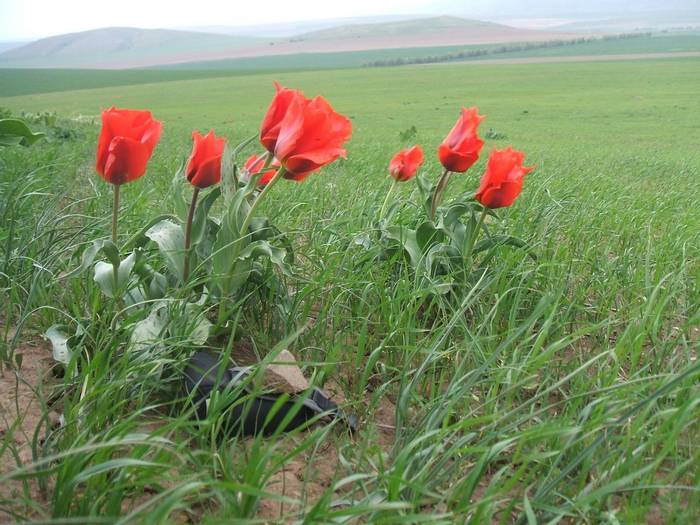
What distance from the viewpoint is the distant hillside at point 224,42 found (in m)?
86.2

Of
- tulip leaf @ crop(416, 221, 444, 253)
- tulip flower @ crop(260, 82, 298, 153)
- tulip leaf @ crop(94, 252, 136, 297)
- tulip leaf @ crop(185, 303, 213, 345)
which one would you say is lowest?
tulip leaf @ crop(185, 303, 213, 345)

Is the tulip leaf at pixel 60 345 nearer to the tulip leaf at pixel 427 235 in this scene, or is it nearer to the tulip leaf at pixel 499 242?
the tulip leaf at pixel 427 235

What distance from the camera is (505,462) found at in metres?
1.35

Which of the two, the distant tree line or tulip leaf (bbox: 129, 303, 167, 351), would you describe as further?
the distant tree line

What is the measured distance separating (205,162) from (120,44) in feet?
543

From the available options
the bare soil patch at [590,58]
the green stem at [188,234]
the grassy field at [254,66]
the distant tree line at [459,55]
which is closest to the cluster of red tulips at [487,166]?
the green stem at [188,234]

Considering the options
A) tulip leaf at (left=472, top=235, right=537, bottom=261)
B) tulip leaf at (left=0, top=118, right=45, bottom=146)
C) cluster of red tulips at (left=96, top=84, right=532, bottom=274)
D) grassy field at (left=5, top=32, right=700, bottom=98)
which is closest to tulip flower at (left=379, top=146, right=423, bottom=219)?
tulip leaf at (left=472, top=235, right=537, bottom=261)

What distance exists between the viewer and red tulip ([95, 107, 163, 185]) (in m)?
1.61

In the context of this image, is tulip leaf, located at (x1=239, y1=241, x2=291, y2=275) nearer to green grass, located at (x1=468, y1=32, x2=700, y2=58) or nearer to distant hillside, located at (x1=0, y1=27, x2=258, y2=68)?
green grass, located at (x1=468, y1=32, x2=700, y2=58)

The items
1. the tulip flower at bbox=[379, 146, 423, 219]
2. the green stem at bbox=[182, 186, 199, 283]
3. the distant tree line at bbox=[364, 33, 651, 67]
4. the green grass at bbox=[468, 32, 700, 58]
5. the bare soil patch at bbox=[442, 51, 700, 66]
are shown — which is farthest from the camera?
the distant tree line at bbox=[364, 33, 651, 67]

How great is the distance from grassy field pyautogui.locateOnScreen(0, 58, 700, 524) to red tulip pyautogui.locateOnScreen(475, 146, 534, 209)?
0.20m

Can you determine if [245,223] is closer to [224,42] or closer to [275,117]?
[275,117]

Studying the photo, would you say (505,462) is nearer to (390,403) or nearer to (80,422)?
(390,403)

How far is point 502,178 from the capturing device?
1.95m
